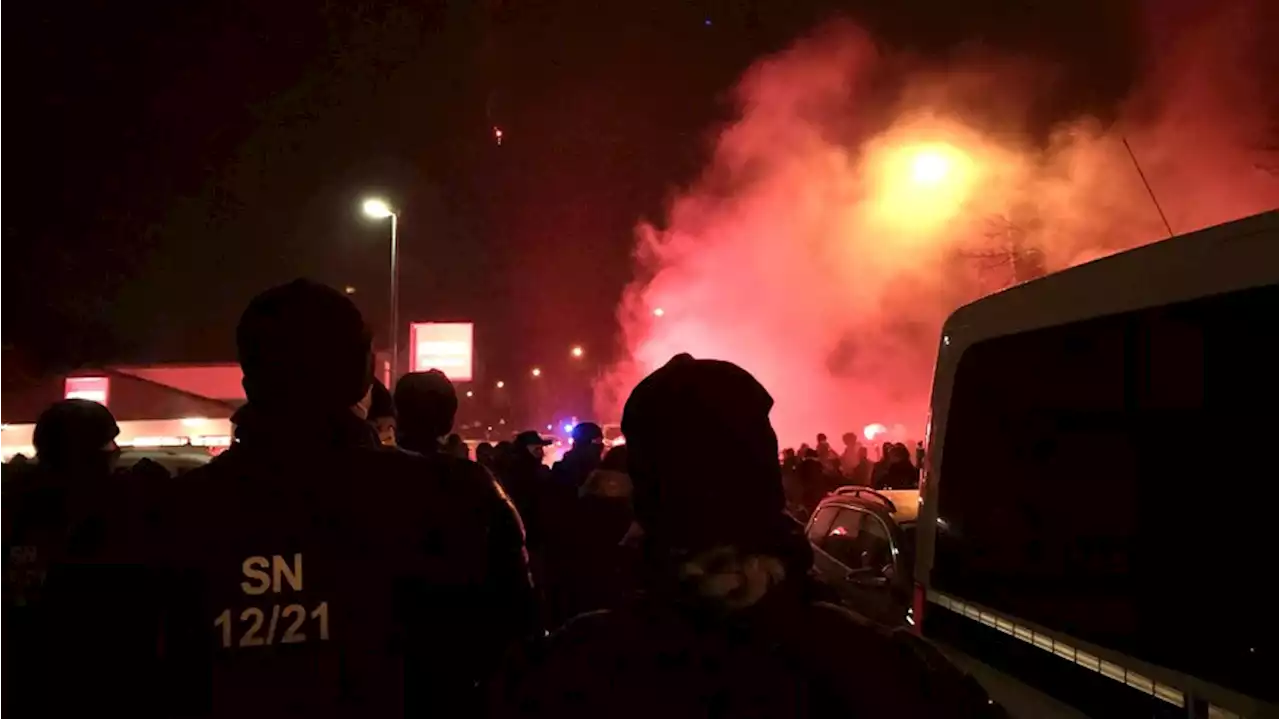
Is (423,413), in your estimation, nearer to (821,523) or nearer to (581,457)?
(581,457)

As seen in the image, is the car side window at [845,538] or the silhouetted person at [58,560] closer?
the silhouetted person at [58,560]

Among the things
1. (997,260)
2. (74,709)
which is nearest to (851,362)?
(997,260)

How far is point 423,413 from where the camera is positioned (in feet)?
11.9

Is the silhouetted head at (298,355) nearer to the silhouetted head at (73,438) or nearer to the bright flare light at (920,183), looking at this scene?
the silhouetted head at (73,438)

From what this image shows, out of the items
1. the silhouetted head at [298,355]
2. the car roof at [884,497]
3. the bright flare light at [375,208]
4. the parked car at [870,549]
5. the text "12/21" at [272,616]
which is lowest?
the parked car at [870,549]

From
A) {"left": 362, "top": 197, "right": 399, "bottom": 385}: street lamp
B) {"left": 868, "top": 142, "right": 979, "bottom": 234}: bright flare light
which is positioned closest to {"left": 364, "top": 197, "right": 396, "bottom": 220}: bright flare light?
{"left": 362, "top": 197, "right": 399, "bottom": 385}: street lamp

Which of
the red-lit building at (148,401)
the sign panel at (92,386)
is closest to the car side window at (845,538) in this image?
the red-lit building at (148,401)

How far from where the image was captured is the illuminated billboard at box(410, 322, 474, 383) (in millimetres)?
26484

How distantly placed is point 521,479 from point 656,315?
66.7 feet

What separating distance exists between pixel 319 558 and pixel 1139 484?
2046 mm

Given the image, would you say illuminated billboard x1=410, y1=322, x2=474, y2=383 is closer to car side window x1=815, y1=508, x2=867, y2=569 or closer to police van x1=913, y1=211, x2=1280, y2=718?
car side window x1=815, y1=508, x2=867, y2=569

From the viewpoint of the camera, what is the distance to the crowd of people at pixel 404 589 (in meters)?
A: 1.47

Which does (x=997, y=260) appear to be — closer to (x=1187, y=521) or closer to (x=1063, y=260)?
(x=1063, y=260)

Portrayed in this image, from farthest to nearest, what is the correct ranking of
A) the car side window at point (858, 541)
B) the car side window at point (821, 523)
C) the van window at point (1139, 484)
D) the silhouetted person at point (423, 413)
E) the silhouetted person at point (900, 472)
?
the silhouetted person at point (900, 472)
the car side window at point (821, 523)
the car side window at point (858, 541)
the silhouetted person at point (423, 413)
the van window at point (1139, 484)
